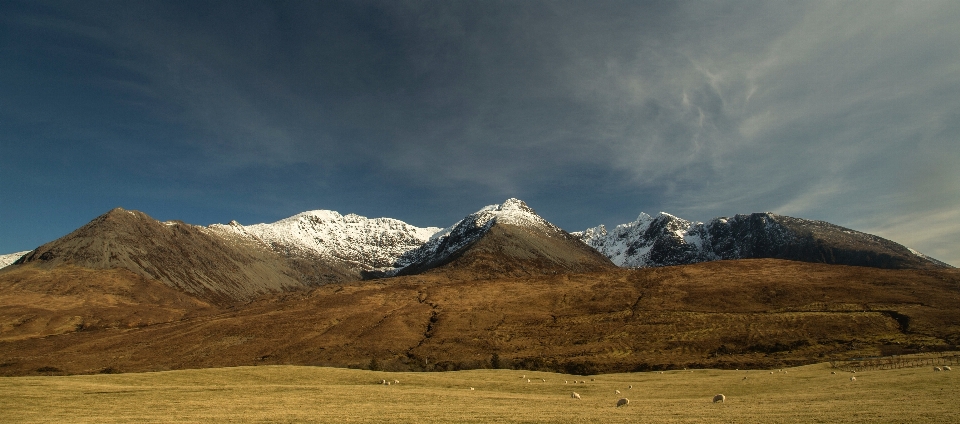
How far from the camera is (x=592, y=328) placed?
10281 centimetres

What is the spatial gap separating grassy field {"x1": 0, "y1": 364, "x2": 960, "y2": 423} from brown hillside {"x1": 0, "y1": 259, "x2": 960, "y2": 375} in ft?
92.0

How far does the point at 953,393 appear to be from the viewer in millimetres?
28438

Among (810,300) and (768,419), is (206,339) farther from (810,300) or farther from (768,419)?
(810,300)

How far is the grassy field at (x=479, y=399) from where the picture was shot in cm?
2598

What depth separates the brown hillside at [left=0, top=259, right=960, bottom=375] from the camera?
80500mm

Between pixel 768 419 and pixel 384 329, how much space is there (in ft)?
325

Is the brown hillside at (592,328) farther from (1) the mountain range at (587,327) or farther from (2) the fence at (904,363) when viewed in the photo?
(2) the fence at (904,363)

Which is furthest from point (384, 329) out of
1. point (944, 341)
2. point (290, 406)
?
point (944, 341)

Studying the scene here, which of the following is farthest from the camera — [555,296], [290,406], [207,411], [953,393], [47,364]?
[555,296]

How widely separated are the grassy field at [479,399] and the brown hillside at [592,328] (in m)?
28.0

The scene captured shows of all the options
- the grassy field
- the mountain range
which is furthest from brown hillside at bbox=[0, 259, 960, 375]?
the grassy field

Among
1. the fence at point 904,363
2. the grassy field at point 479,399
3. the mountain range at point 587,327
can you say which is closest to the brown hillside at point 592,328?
the mountain range at point 587,327

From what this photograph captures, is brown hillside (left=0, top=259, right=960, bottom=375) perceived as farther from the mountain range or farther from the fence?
the fence

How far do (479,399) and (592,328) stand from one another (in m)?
70.2
